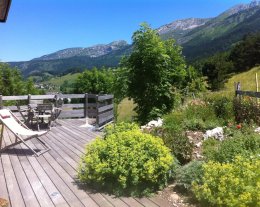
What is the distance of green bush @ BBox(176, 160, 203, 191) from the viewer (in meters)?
4.71

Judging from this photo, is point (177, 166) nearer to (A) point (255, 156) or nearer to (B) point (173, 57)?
(A) point (255, 156)

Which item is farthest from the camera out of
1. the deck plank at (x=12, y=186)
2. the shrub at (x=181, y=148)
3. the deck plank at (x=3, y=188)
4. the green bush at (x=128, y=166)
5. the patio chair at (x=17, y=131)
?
the patio chair at (x=17, y=131)

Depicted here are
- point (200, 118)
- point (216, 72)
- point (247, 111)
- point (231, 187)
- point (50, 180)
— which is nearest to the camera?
point (231, 187)

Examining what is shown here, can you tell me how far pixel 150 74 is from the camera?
1150cm

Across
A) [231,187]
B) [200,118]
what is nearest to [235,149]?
[231,187]

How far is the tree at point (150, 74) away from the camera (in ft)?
37.1

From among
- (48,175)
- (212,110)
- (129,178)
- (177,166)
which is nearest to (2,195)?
(48,175)

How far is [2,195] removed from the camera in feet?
15.5

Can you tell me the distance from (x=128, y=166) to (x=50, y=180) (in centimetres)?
140

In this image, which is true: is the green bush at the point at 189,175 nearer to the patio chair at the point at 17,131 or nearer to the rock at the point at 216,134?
the rock at the point at 216,134

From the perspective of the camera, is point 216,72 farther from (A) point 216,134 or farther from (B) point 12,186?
(B) point 12,186

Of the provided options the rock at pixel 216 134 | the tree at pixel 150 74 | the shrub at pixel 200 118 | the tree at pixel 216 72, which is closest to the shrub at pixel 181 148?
the rock at pixel 216 134

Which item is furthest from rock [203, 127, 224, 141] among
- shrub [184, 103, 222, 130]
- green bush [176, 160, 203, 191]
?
green bush [176, 160, 203, 191]

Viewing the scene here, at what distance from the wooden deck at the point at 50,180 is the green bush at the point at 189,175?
410 mm
